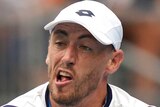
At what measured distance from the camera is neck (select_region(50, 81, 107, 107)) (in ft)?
12.8

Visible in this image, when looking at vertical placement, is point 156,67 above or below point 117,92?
below

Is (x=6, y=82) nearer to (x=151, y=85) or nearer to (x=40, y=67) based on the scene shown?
(x=40, y=67)

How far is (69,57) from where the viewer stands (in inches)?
143

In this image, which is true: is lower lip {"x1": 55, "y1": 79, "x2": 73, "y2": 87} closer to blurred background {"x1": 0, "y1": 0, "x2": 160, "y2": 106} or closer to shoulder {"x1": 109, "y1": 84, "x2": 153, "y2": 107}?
shoulder {"x1": 109, "y1": 84, "x2": 153, "y2": 107}

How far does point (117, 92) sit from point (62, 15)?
72cm

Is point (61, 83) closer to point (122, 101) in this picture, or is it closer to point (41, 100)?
point (41, 100)

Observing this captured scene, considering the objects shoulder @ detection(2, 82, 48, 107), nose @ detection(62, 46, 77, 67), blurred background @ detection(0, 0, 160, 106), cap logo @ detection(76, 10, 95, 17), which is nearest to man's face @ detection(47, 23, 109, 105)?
nose @ detection(62, 46, 77, 67)

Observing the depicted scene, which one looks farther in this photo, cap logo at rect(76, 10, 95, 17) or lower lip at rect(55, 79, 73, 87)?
cap logo at rect(76, 10, 95, 17)

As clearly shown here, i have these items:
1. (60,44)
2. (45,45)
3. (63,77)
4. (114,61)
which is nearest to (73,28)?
(60,44)

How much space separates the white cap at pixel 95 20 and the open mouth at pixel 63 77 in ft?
0.94

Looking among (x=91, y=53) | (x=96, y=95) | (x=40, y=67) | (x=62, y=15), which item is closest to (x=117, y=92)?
(x=96, y=95)

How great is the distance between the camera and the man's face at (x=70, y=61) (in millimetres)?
3648

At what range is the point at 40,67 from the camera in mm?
6543

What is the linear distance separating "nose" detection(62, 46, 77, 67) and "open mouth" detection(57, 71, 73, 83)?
2.2 inches
